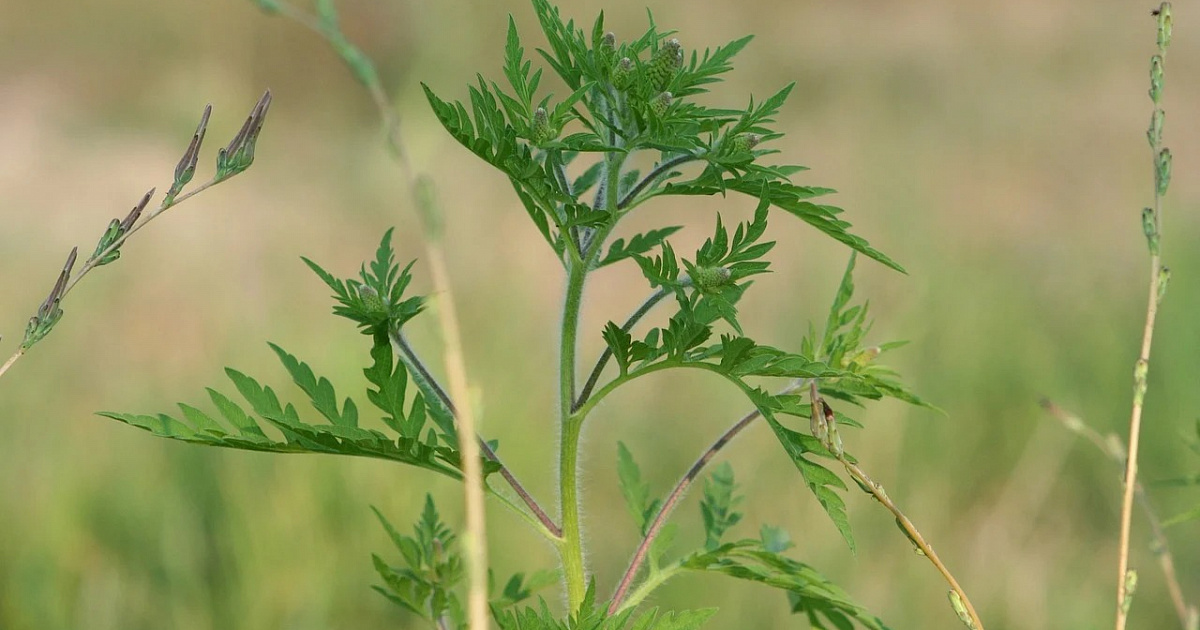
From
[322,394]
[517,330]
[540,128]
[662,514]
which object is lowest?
[662,514]

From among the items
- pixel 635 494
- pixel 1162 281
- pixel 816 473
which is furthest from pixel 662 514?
pixel 1162 281

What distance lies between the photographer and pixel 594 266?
104 cm

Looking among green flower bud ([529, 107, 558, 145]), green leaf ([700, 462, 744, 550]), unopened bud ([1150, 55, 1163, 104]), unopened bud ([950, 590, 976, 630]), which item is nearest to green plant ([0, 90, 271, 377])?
green flower bud ([529, 107, 558, 145])

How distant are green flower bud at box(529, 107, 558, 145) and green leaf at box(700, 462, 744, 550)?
0.48 m

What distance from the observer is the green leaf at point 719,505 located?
1.23 metres

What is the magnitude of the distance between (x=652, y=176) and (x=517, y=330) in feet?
11.3

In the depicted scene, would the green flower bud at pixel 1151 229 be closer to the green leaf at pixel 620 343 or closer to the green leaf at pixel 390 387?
the green leaf at pixel 620 343

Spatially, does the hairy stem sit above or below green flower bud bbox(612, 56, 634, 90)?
below

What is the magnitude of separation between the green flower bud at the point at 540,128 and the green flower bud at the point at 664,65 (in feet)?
0.32

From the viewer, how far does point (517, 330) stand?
4.41 meters

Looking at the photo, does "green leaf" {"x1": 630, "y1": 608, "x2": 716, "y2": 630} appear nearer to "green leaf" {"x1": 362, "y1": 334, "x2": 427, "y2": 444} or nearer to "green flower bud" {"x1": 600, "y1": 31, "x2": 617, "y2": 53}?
"green leaf" {"x1": 362, "y1": 334, "x2": 427, "y2": 444}

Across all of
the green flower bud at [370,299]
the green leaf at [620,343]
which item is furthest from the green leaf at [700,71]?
the green flower bud at [370,299]

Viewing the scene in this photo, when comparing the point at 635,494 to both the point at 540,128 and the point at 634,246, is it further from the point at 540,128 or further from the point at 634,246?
the point at 540,128

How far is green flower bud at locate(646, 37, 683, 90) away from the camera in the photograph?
3.11 ft
